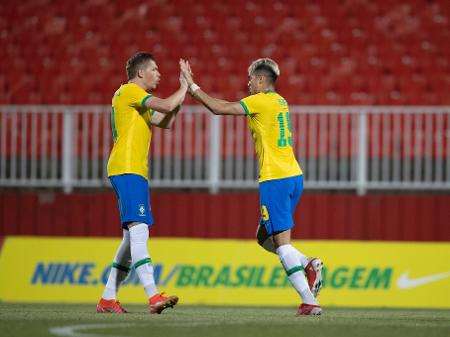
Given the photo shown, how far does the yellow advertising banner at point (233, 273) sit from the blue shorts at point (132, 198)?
3.03m

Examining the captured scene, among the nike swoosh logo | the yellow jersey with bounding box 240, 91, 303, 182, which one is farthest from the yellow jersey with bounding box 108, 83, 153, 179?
the nike swoosh logo

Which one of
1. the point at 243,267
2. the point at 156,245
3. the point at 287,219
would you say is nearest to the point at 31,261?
the point at 156,245

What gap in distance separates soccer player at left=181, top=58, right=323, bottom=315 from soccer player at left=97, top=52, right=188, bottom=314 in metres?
0.36

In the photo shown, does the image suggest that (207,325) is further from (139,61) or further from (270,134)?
(139,61)

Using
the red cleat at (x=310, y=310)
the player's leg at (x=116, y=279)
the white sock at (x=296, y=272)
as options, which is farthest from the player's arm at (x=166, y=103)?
the red cleat at (x=310, y=310)

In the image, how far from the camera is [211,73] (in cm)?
1400

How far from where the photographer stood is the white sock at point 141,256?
7203 mm

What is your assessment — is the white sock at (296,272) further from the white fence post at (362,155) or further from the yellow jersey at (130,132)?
the white fence post at (362,155)

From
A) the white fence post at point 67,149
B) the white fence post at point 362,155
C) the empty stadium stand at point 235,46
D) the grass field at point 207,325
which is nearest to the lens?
the grass field at point 207,325

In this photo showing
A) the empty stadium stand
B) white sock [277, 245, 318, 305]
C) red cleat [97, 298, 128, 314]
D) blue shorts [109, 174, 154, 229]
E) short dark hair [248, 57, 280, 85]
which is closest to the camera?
white sock [277, 245, 318, 305]

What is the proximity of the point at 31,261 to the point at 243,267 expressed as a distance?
7.07ft

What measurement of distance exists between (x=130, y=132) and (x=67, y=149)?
188 inches

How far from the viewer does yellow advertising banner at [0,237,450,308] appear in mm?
10180

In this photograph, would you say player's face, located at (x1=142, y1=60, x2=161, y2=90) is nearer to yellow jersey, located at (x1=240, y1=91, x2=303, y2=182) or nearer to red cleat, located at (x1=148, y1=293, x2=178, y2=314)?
yellow jersey, located at (x1=240, y1=91, x2=303, y2=182)
